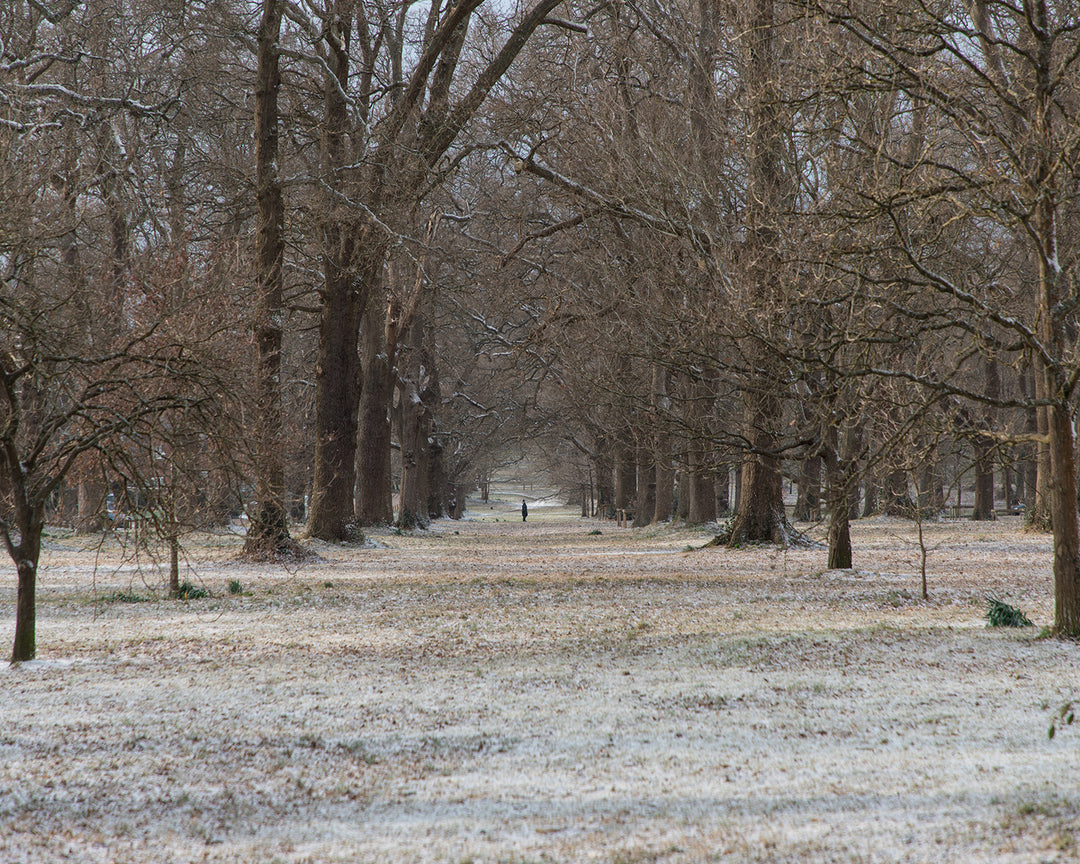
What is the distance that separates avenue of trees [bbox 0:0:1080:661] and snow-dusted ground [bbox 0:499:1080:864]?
4.50ft

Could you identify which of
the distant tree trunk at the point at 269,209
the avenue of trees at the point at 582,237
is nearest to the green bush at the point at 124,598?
the avenue of trees at the point at 582,237

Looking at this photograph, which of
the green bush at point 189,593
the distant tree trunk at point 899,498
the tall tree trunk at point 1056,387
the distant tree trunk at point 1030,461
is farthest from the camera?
the distant tree trunk at point 1030,461

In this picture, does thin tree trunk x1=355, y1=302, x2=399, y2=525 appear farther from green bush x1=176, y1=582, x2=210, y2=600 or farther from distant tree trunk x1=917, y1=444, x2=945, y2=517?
distant tree trunk x1=917, y1=444, x2=945, y2=517

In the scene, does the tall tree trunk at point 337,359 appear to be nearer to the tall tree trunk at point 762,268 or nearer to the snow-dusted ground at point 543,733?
the tall tree trunk at point 762,268

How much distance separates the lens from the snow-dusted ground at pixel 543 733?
14.2ft

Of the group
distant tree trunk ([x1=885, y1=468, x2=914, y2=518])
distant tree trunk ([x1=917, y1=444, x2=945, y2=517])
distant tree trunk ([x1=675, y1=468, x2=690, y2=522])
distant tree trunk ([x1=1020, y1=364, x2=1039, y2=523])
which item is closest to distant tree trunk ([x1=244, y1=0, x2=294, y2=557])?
distant tree trunk ([x1=885, y1=468, x2=914, y2=518])

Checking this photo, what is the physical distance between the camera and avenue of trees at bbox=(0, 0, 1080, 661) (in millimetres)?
8070

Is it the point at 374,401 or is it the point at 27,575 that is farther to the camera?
the point at 374,401

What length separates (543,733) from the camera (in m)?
6.12

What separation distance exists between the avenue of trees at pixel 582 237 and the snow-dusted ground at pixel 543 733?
54.0 inches

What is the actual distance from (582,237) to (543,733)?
18.0 meters

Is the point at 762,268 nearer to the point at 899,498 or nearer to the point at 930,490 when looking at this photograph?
the point at 930,490

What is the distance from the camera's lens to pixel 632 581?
591 inches

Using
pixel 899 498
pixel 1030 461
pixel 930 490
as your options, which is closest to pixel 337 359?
pixel 899 498
